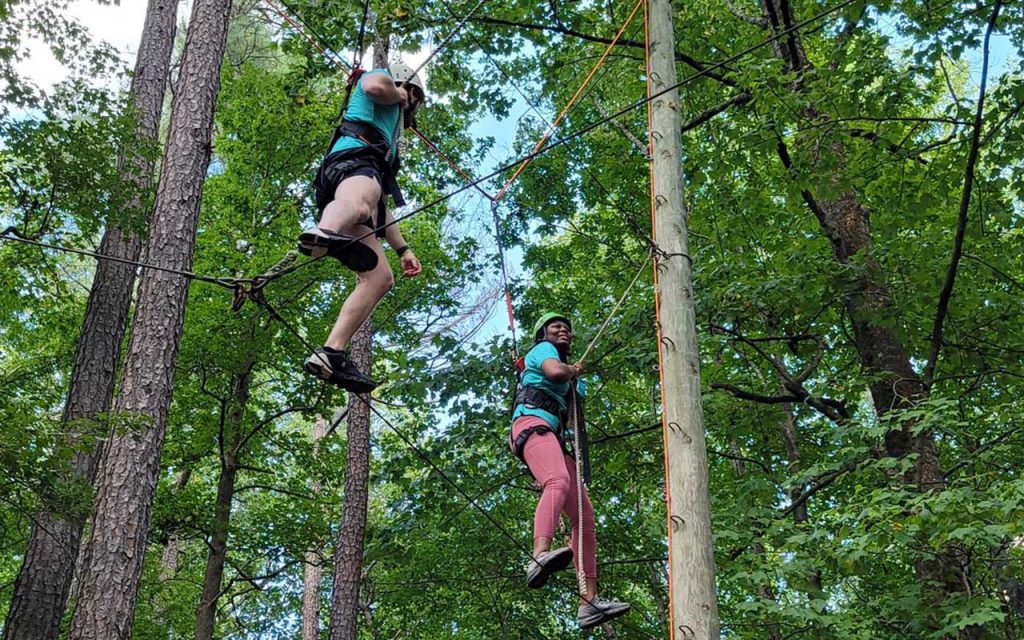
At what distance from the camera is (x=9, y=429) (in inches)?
224

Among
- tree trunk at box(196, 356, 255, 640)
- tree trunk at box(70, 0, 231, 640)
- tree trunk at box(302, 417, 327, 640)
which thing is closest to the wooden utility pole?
tree trunk at box(70, 0, 231, 640)

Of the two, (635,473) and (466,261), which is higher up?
(466,261)

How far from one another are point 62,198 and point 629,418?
5.99 m

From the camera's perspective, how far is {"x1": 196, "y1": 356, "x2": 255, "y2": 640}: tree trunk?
38.3 ft

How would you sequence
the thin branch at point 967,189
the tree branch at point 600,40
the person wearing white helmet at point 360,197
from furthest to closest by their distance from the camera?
the tree branch at point 600,40 → the thin branch at point 967,189 → the person wearing white helmet at point 360,197

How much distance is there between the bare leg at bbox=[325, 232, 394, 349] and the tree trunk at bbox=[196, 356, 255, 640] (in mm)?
7914

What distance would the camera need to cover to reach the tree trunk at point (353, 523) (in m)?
9.39

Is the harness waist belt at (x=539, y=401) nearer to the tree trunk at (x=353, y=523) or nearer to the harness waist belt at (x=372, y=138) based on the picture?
the harness waist belt at (x=372, y=138)

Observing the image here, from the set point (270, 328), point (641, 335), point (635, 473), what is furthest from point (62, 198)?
point (635, 473)

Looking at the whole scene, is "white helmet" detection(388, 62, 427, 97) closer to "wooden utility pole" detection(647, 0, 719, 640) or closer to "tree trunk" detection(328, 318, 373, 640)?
"wooden utility pole" detection(647, 0, 719, 640)

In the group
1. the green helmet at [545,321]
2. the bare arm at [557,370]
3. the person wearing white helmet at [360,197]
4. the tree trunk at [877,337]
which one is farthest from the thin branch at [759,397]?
the person wearing white helmet at [360,197]

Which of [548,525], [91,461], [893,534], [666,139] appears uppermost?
[666,139]

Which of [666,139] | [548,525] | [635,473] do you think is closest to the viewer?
[548,525]

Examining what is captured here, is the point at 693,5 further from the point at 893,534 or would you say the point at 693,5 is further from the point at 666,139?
the point at 893,534
